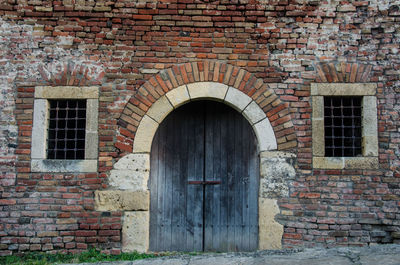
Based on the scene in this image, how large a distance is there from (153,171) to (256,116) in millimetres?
1620

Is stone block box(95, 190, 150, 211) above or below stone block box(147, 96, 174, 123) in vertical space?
below

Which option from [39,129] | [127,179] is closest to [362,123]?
[127,179]

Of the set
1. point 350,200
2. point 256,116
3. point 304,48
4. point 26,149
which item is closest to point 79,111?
point 26,149

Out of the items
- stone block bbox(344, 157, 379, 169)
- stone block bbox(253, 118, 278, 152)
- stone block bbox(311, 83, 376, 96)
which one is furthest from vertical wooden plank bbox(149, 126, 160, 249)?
stone block bbox(344, 157, 379, 169)

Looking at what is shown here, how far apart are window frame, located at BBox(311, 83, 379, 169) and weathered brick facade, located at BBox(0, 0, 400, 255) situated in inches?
3.0

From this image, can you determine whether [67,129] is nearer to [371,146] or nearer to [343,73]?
[343,73]

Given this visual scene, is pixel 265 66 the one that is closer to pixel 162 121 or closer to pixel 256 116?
pixel 256 116

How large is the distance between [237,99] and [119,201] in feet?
6.73

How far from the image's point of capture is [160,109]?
4.91 metres

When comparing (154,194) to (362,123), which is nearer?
(362,123)

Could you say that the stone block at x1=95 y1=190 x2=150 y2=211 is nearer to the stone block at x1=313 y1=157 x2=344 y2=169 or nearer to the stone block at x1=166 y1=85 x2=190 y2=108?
the stone block at x1=166 y1=85 x2=190 y2=108

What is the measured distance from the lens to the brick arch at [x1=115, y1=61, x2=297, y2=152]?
4.89 meters

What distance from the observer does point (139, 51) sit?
5008 mm

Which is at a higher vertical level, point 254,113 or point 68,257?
point 254,113
